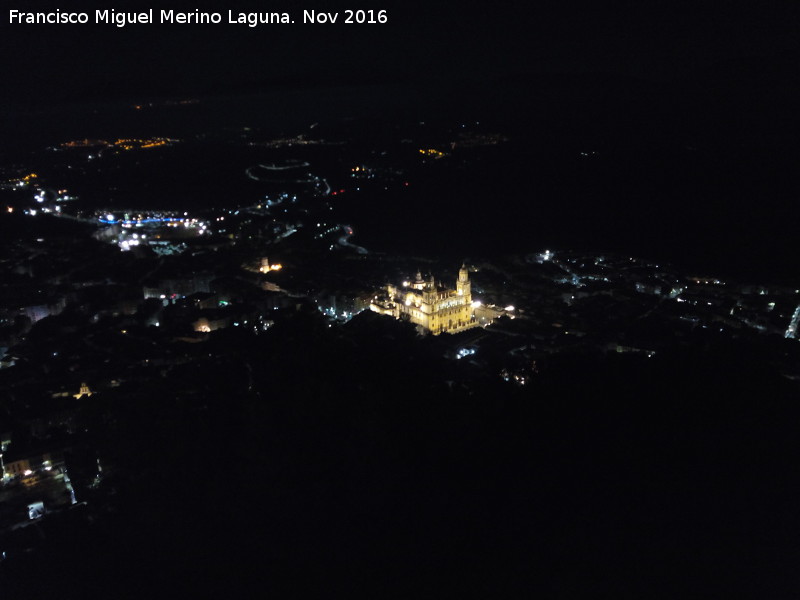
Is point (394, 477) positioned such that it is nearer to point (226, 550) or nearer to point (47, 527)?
point (226, 550)

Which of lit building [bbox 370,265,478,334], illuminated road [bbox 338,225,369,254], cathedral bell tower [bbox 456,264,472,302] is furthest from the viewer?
illuminated road [bbox 338,225,369,254]

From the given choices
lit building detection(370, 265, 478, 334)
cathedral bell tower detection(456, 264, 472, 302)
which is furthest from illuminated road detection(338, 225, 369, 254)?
cathedral bell tower detection(456, 264, 472, 302)

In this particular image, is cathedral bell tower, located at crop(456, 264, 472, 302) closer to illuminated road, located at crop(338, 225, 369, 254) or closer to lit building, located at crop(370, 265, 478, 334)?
lit building, located at crop(370, 265, 478, 334)

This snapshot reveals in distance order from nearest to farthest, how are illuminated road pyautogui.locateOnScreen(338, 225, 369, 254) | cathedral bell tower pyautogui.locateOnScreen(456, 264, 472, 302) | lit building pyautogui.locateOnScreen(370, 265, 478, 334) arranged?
lit building pyautogui.locateOnScreen(370, 265, 478, 334), cathedral bell tower pyautogui.locateOnScreen(456, 264, 472, 302), illuminated road pyautogui.locateOnScreen(338, 225, 369, 254)

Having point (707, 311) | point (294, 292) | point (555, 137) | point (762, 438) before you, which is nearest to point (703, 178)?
point (555, 137)

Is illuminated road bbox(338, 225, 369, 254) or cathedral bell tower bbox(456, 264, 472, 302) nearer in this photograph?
cathedral bell tower bbox(456, 264, 472, 302)

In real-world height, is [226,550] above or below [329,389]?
below

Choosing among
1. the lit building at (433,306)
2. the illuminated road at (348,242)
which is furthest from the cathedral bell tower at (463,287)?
the illuminated road at (348,242)

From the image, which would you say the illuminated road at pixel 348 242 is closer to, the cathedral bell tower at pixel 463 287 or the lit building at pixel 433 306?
the lit building at pixel 433 306

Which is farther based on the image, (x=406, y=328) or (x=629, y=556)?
(x=406, y=328)
